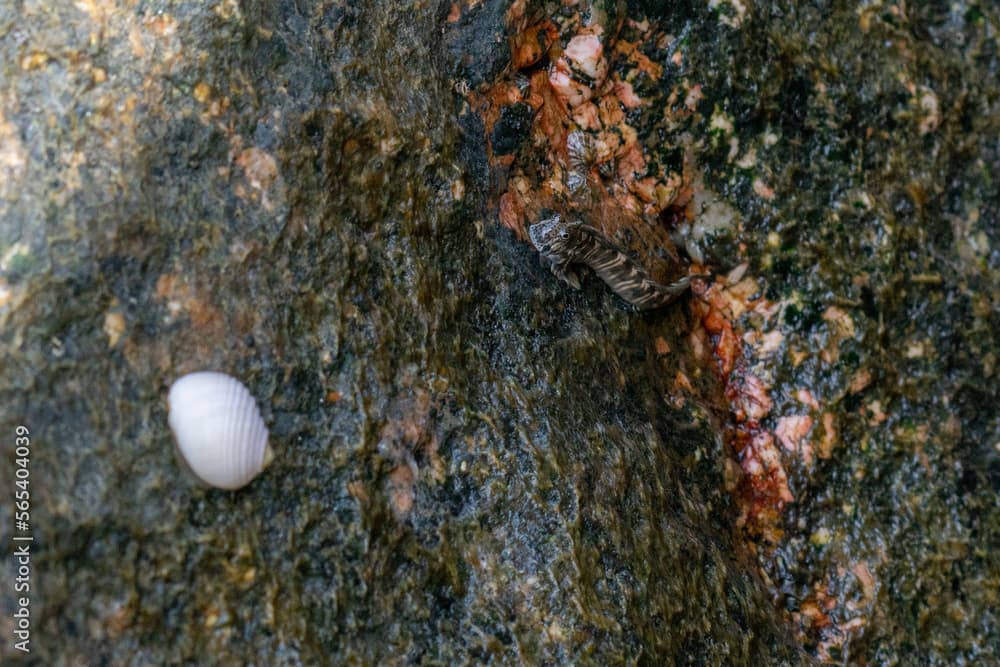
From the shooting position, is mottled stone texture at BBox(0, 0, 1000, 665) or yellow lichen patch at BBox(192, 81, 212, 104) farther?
yellow lichen patch at BBox(192, 81, 212, 104)

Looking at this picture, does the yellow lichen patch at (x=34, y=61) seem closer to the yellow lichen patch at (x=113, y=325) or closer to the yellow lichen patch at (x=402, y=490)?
the yellow lichen patch at (x=113, y=325)

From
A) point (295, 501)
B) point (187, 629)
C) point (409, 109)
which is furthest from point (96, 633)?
point (409, 109)

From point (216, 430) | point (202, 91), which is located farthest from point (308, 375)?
point (202, 91)

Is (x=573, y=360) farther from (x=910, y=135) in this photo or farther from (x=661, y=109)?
(x=910, y=135)

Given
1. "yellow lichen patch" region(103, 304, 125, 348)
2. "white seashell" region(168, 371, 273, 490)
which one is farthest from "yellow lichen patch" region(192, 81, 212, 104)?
"white seashell" region(168, 371, 273, 490)
